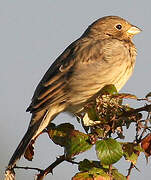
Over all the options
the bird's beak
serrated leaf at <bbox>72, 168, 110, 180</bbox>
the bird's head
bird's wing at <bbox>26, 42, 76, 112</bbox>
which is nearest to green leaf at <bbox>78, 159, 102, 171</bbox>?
serrated leaf at <bbox>72, 168, 110, 180</bbox>

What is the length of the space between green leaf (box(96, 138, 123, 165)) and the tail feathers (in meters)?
0.66

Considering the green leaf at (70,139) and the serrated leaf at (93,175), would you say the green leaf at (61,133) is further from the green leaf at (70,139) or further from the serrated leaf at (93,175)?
the serrated leaf at (93,175)

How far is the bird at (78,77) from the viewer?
4.44 meters

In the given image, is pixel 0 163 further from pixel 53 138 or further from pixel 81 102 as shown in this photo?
pixel 53 138

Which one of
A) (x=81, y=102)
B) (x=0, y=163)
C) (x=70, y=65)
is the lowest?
(x=0, y=163)

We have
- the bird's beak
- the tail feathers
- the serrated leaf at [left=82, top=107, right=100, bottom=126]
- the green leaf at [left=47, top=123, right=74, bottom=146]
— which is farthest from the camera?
the bird's beak

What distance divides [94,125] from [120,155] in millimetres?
504

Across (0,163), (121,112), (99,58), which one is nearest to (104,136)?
(121,112)

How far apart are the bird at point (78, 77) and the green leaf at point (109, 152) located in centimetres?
138

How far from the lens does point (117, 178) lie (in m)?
2.77

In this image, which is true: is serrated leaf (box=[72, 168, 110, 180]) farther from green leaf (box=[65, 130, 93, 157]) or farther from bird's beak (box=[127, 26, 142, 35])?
bird's beak (box=[127, 26, 142, 35])

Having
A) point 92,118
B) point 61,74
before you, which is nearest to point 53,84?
point 61,74

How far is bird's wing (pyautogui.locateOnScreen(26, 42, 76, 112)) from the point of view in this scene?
4.43 metres

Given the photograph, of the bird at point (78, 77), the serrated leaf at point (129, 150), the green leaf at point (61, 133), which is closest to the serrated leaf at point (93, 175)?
the serrated leaf at point (129, 150)
